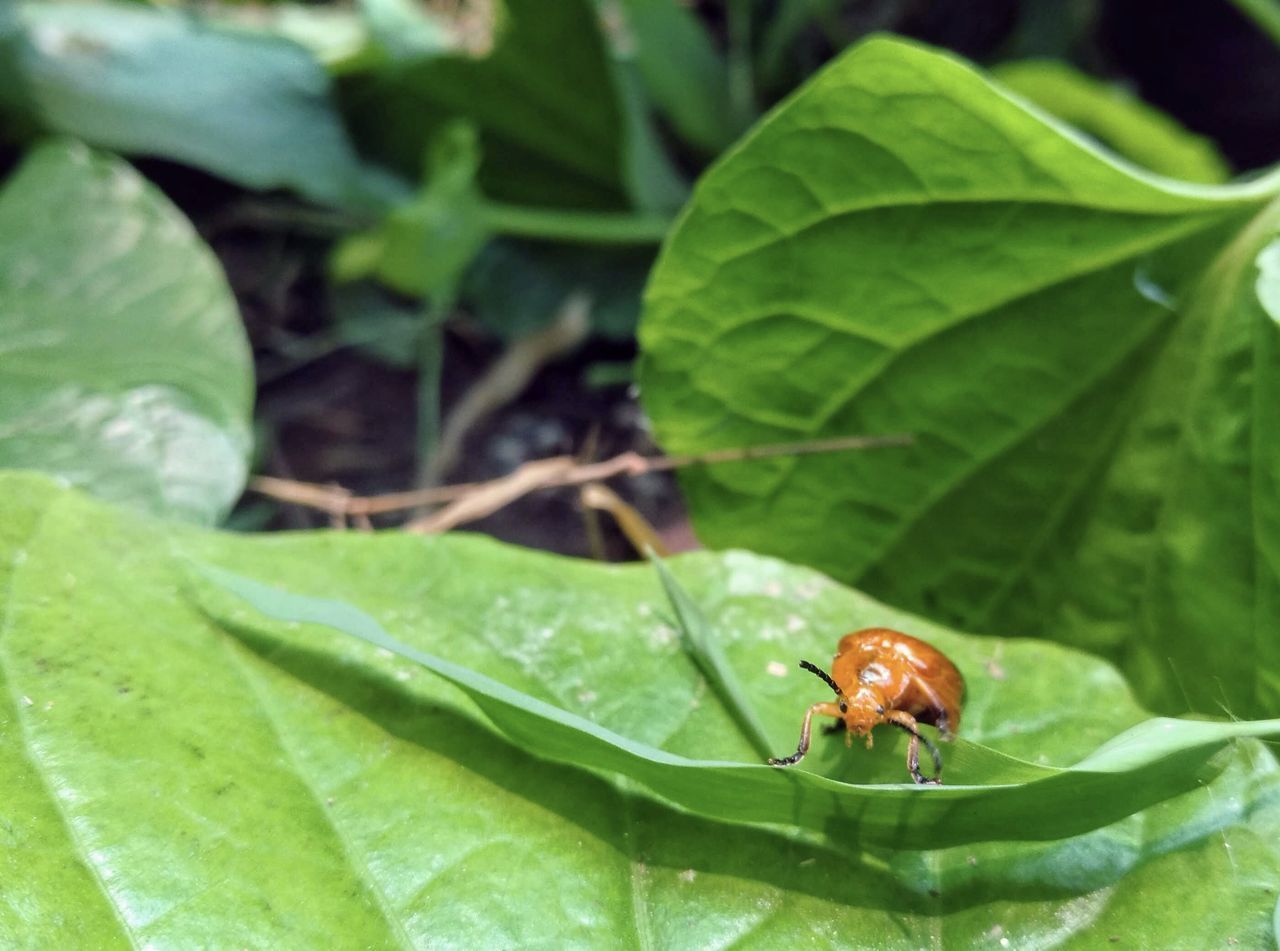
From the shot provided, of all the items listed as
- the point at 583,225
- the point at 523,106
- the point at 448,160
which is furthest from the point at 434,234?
the point at 523,106

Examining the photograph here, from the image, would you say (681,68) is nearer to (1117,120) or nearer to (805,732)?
(1117,120)

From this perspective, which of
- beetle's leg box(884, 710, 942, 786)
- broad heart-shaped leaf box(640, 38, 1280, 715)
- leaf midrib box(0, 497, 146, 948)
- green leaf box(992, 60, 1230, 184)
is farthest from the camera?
green leaf box(992, 60, 1230, 184)

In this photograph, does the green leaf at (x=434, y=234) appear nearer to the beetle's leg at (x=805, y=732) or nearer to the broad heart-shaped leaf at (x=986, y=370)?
the broad heart-shaped leaf at (x=986, y=370)

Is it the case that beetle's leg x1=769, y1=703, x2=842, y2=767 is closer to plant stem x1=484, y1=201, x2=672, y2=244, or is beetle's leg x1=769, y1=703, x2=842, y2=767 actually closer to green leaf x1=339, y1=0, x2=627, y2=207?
plant stem x1=484, y1=201, x2=672, y2=244

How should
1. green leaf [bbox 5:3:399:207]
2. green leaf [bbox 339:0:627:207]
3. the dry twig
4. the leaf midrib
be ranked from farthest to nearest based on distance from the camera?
1. green leaf [bbox 339:0:627:207]
2. green leaf [bbox 5:3:399:207]
3. the dry twig
4. the leaf midrib

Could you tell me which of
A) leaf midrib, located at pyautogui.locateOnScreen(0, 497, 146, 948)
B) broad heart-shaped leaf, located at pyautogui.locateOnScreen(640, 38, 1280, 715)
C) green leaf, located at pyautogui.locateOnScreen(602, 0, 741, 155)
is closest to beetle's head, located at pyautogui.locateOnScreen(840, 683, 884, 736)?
broad heart-shaped leaf, located at pyautogui.locateOnScreen(640, 38, 1280, 715)

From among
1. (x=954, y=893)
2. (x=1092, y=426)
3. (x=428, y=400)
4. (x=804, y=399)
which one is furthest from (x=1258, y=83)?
(x=954, y=893)
